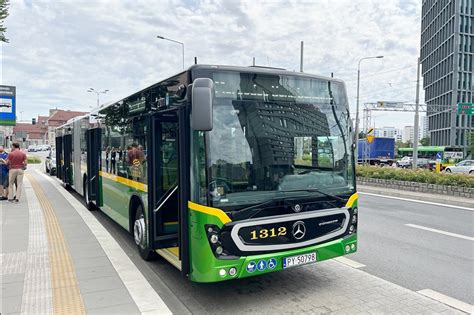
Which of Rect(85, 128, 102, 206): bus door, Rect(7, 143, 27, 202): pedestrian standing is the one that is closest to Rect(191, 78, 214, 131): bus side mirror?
Rect(85, 128, 102, 206): bus door

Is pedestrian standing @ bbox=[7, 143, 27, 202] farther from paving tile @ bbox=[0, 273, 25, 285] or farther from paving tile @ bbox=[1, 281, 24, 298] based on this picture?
paving tile @ bbox=[1, 281, 24, 298]

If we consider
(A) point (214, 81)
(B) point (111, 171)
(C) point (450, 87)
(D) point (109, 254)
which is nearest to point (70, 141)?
(B) point (111, 171)

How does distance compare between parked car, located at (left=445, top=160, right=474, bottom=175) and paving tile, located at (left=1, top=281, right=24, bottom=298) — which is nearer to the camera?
paving tile, located at (left=1, top=281, right=24, bottom=298)

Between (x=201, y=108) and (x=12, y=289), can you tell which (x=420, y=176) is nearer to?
(x=201, y=108)

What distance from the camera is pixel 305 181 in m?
4.73

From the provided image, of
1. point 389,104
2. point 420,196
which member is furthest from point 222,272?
point 389,104

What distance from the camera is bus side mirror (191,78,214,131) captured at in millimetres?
3910

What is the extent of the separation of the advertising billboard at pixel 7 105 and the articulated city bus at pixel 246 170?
54.1 ft

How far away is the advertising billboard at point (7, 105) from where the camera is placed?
745 inches

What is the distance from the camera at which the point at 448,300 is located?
184 inches

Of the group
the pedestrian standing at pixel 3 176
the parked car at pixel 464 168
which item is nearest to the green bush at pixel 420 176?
the parked car at pixel 464 168

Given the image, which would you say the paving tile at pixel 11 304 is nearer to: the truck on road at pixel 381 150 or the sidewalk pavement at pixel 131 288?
the sidewalk pavement at pixel 131 288

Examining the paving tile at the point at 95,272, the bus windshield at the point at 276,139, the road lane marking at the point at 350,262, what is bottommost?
the road lane marking at the point at 350,262

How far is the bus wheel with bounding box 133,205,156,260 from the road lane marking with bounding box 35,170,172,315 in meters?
0.26
